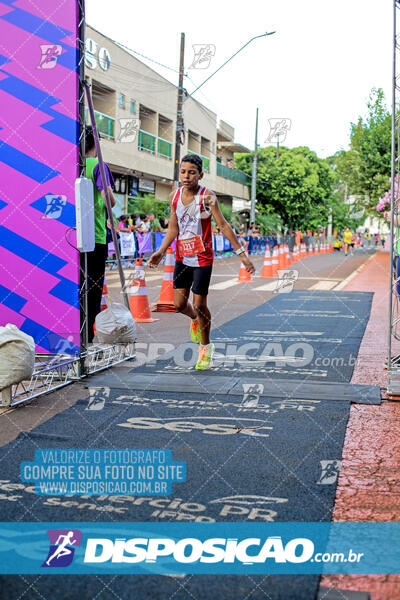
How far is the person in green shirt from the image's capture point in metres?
6.37

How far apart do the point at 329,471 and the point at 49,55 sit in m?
3.84

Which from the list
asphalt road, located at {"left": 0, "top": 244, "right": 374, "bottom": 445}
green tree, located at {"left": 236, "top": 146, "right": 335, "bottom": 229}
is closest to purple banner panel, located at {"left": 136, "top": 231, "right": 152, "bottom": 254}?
asphalt road, located at {"left": 0, "top": 244, "right": 374, "bottom": 445}

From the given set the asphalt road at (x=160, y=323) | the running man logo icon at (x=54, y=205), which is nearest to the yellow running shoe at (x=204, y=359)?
the asphalt road at (x=160, y=323)

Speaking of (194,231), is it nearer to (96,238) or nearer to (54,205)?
(96,238)

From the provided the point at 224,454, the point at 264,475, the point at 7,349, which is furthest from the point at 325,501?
the point at 7,349

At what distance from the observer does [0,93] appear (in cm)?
565

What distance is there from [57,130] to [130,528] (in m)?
3.60

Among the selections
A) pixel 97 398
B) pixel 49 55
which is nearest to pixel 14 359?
pixel 97 398

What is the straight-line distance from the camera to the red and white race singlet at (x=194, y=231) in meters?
6.32

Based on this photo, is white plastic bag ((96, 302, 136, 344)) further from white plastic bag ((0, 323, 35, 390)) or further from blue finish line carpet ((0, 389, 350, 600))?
white plastic bag ((0, 323, 35, 390))

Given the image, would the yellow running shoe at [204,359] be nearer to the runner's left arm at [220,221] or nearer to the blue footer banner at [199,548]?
the runner's left arm at [220,221]

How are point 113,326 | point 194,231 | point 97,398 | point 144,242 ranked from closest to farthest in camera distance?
point 97,398 < point 194,231 < point 113,326 < point 144,242

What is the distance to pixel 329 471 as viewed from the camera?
11.9ft

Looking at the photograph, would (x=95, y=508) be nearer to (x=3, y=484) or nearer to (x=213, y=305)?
(x=3, y=484)
